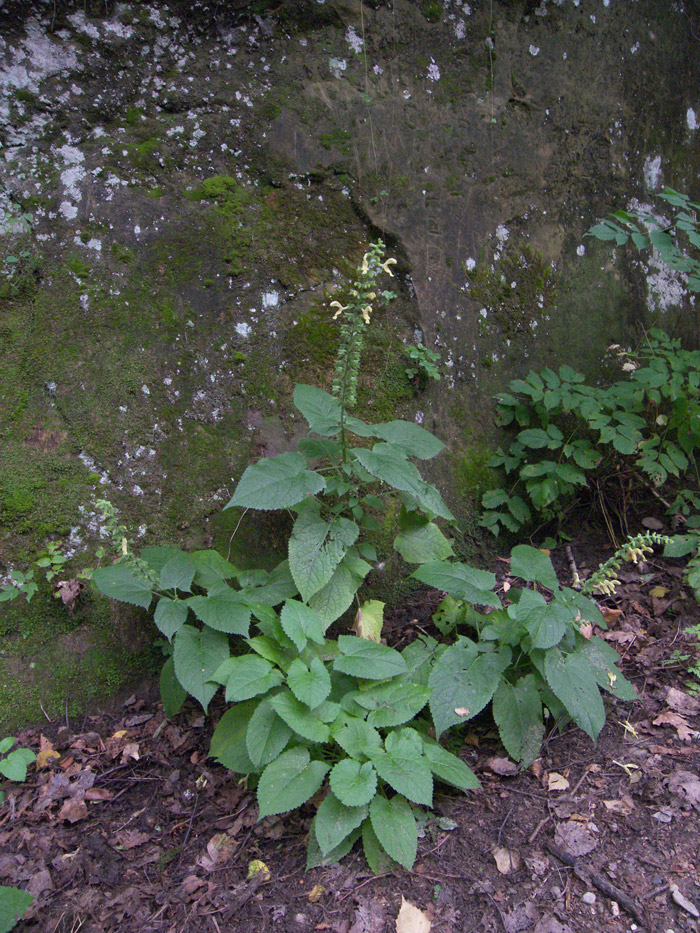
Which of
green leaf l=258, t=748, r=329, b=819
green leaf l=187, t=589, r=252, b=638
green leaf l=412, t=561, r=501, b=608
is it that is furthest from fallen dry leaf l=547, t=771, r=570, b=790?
green leaf l=187, t=589, r=252, b=638

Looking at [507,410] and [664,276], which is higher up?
[664,276]

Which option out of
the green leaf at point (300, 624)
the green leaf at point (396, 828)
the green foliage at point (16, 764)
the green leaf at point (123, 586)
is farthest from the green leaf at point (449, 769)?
the green foliage at point (16, 764)

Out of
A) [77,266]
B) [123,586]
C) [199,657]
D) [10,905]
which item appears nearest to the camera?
[10,905]

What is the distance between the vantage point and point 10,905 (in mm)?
1699

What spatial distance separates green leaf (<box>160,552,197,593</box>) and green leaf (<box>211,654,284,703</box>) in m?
0.36

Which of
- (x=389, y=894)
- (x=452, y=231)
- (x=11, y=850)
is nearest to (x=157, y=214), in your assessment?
(x=452, y=231)

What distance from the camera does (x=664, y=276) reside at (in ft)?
13.3

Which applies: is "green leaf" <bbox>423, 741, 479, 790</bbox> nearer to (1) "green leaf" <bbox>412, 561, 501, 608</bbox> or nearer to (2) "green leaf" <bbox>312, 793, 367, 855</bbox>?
(2) "green leaf" <bbox>312, 793, 367, 855</bbox>

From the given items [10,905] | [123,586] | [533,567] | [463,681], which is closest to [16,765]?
[10,905]

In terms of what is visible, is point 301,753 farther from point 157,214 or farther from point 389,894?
point 157,214

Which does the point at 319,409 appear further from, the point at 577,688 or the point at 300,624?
the point at 577,688

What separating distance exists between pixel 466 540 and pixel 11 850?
2389 millimetres

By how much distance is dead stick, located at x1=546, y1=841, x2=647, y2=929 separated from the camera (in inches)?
70.7

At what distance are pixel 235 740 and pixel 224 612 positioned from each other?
458 millimetres
